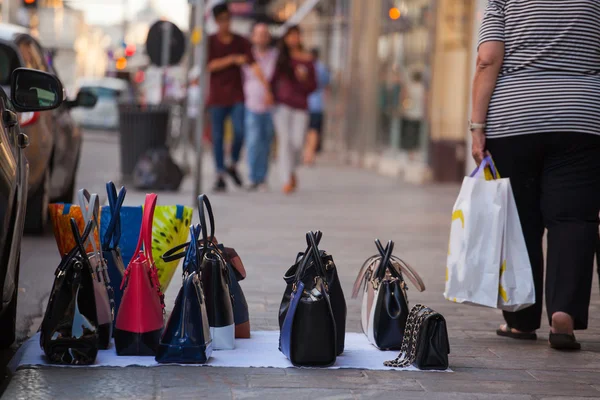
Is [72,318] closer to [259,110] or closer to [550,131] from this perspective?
[550,131]

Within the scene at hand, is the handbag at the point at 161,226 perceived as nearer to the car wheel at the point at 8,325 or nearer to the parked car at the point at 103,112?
the car wheel at the point at 8,325

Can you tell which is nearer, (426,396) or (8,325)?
(426,396)

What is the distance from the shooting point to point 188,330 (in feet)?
15.5

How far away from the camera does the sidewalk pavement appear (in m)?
4.43

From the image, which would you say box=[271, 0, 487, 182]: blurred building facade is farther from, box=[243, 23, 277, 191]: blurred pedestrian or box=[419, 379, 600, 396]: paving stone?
box=[419, 379, 600, 396]: paving stone

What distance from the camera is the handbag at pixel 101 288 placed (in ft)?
15.7

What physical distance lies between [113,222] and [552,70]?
2.08m

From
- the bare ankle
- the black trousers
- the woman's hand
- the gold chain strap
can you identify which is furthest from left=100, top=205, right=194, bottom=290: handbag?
the bare ankle

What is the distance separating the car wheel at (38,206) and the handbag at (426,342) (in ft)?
15.9

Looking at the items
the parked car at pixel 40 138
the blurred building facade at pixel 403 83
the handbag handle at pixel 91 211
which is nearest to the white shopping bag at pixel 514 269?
the handbag handle at pixel 91 211

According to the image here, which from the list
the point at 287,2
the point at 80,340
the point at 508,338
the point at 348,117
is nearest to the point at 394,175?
the point at 348,117

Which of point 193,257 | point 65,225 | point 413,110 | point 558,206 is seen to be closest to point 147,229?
point 193,257

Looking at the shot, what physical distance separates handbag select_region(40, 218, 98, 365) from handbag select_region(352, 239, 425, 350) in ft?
3.71

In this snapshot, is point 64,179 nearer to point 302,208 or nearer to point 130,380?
point 302,208
